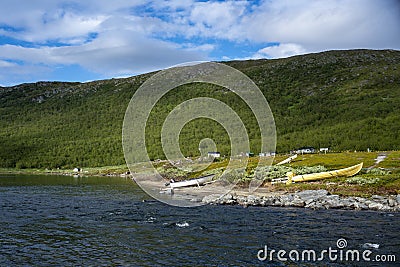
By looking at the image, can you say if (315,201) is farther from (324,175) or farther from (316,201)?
(324,175)

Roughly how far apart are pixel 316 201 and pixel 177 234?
17967mm

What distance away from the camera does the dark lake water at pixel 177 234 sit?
21.8 meters

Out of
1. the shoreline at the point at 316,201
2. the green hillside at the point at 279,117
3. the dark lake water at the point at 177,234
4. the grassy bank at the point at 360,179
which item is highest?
the green hillside at the point at 279,117

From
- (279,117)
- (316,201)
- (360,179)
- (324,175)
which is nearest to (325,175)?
(324,175)

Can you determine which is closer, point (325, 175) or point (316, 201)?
point (316, 201)

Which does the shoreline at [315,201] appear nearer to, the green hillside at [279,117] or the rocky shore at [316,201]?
the rocky shore at [316,201]

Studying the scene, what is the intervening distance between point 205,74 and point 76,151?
82057 millimetres

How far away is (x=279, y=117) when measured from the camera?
140 metres

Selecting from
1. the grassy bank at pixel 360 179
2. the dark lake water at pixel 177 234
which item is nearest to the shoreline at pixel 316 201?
the dark lake water at pixel 177 234

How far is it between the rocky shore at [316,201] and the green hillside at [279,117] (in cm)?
5208

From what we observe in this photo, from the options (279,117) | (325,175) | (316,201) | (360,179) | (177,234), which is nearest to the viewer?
(177,234)

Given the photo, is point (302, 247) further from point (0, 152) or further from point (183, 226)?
point (0, 152)

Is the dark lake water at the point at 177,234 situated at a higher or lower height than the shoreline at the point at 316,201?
lower

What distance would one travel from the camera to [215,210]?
3741 centimetres
